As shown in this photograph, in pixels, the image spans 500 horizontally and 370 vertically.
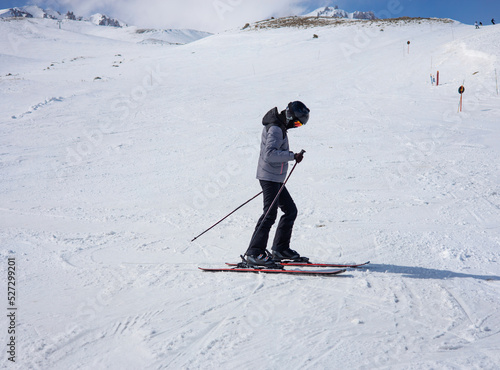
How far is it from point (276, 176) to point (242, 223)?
2371 mm

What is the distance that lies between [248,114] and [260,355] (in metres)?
12.6

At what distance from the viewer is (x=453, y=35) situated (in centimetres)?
2862

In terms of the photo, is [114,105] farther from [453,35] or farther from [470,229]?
[453,35]

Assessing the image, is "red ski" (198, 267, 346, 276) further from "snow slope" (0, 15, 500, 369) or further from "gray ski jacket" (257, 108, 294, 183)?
"gray ski jacket" (257, 108, 294, 183)

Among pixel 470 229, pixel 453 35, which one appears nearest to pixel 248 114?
pixel 470 229

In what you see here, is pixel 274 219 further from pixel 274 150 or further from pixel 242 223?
pixel 242 223

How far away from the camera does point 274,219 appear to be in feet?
15.5

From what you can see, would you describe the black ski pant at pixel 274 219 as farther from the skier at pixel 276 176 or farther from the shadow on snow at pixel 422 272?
the shadow on snow at pixel 422 272

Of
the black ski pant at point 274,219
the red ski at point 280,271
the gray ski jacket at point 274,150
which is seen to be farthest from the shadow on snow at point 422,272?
the gray ski jacket at point 274,150

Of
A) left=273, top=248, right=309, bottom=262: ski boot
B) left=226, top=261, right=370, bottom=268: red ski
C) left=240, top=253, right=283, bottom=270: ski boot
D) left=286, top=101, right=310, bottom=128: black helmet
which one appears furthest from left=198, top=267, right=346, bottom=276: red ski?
left=286, top=101, right=310, bottom=128: black helmet

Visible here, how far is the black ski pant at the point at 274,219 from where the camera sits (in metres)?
4.60

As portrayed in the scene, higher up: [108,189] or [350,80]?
[350,80]

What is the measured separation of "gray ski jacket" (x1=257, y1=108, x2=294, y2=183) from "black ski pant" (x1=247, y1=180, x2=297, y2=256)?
0.13 m

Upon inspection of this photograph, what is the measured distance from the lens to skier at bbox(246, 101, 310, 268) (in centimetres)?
433
